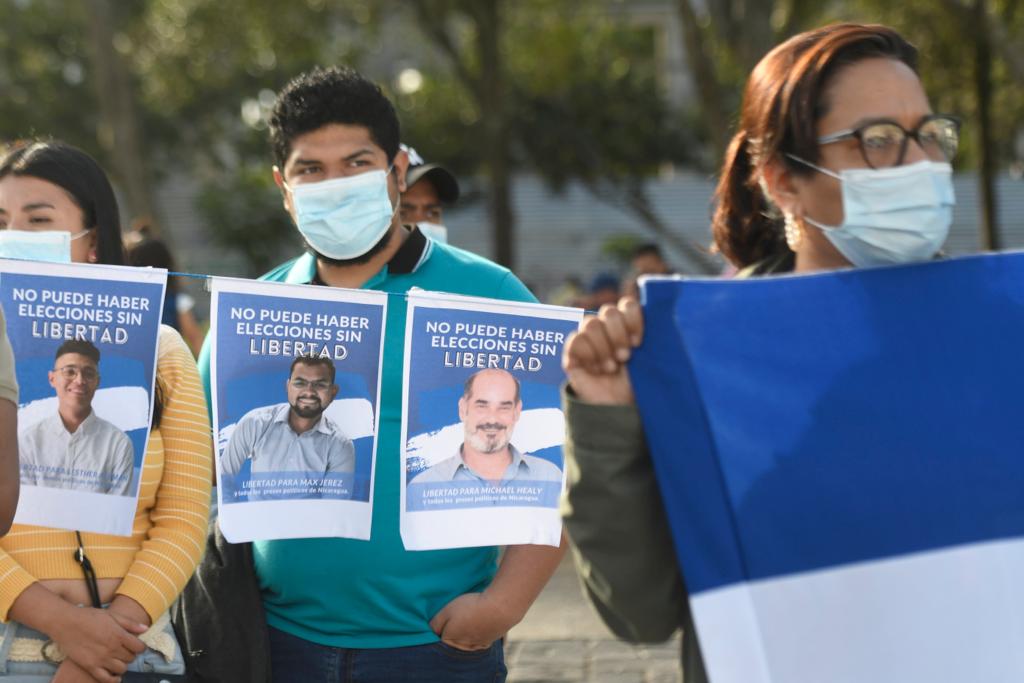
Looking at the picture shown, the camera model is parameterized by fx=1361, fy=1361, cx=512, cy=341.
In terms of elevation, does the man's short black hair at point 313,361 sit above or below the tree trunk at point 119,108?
below

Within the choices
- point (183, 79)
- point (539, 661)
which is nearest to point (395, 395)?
point (539, 661)

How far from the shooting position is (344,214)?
319cm

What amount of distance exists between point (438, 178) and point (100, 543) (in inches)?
95.5

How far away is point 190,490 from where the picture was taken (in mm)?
2984

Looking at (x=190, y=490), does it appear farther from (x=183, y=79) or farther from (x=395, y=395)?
(x=183, y=79)

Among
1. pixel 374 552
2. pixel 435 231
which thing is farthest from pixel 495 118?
pixel 374 552

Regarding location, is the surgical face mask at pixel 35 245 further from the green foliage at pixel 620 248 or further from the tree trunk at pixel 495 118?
the green foliage at pixel 620 248

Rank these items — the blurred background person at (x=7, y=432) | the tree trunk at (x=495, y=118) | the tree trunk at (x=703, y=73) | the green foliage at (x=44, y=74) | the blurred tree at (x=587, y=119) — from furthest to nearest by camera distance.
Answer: the blurred tree at (x=587, y=119) < the green foliage at (x=44, y=74) < the tree trunk at (x=495, y=118) < the tree trunk at (x=703, y=73) < the blurred background person at (x=7, y=432)

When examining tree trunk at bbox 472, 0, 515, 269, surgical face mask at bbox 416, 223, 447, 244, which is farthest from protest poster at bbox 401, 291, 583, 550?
tree trunk at bbox 472, 0, 515, 269

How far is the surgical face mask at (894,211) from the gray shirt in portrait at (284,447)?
1300mm

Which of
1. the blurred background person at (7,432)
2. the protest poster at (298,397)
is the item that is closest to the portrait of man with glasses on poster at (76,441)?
the protest poster at (298,397)

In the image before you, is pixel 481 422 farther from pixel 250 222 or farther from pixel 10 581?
pixel 250 222

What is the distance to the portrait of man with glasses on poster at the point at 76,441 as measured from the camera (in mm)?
2881

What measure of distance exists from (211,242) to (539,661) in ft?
95.6
